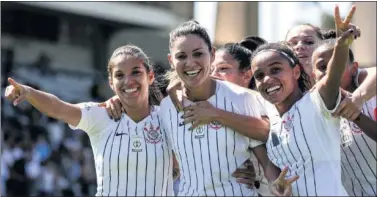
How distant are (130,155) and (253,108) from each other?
0.82 m

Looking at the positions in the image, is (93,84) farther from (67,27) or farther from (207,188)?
(207,188)

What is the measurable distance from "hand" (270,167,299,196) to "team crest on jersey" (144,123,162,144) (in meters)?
0.92

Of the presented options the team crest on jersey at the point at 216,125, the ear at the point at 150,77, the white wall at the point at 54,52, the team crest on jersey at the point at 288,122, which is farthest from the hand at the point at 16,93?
the white wall at the point at 54,52

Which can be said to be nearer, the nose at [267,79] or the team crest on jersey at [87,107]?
the nose at [267,79]

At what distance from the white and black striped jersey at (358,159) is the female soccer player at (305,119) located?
366mm

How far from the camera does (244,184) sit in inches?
214

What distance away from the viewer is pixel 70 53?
25.5 metres

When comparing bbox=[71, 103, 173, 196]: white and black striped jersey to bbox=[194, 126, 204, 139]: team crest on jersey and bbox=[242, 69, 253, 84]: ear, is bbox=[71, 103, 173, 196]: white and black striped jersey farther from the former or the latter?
bbox=[242, 69, 253, 84]: ear

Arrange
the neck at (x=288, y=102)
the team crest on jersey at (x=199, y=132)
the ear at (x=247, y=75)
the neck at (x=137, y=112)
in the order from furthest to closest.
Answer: the ear at (x=247, y=75) < the neck at (x=137, y=112) < the team crest on jersey at (x=199, y=132) < the neck at (x=288, y=102)

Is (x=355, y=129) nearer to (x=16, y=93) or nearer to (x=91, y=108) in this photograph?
(x=91, y=108)

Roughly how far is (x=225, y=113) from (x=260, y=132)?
24cm

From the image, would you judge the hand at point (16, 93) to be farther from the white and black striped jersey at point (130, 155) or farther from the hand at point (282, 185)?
the hand at point (282, 185)

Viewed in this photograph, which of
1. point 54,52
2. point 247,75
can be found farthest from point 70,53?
point 247,75

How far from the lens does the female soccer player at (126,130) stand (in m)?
5.66
